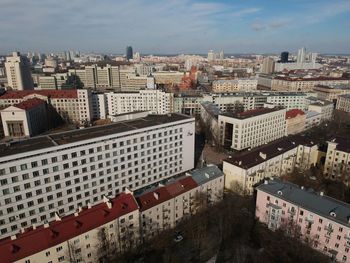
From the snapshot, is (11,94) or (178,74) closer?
(11,94)

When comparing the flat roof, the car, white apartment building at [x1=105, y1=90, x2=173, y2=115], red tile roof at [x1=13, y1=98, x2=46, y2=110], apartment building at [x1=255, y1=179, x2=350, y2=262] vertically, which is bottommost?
the car

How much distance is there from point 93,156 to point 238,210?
25806mm

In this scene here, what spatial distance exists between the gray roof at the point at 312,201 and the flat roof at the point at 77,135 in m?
24.0

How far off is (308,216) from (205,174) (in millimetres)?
16728

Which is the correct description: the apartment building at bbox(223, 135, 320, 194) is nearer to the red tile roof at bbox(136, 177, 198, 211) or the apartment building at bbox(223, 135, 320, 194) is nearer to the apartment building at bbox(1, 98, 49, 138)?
the red tile roof at bbox(136, 177, 198, 211)

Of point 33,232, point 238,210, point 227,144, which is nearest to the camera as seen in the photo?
point 33,232

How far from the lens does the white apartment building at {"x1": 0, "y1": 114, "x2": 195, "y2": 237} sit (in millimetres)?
38062

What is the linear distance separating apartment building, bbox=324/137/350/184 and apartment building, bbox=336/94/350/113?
70.9 meters

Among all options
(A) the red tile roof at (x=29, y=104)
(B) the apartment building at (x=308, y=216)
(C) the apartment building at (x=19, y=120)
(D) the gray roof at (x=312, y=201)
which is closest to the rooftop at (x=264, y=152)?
(B) the apartment building at (x=308, y=216)

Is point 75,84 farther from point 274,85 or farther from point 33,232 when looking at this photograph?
point 33,232

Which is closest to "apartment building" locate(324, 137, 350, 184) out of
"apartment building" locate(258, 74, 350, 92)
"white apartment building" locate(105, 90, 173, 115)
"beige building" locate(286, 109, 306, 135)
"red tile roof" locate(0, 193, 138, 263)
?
"beige building" locate(286, 109, 306, 135)

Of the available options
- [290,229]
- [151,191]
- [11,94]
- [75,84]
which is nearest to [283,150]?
[290,229]

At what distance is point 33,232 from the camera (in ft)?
95.8

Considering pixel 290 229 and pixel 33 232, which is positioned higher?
pixel 33 232
